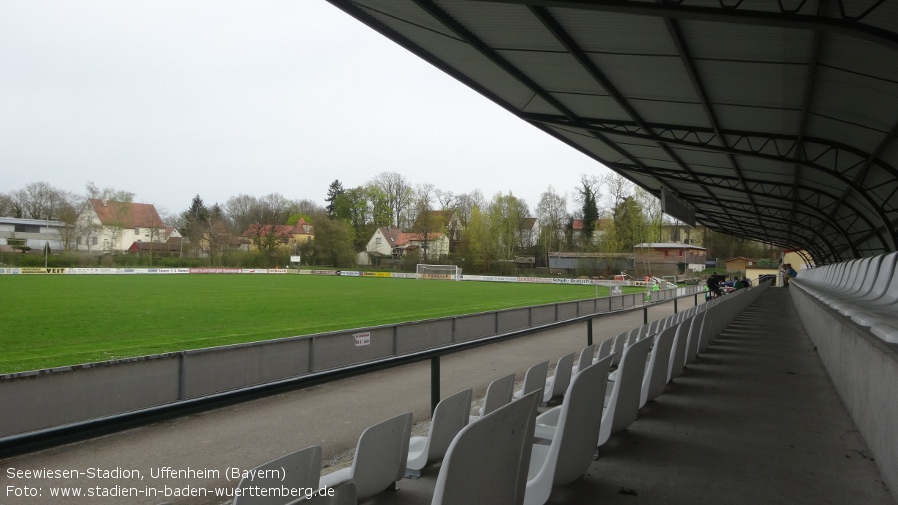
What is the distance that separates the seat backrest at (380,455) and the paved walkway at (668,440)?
18cm

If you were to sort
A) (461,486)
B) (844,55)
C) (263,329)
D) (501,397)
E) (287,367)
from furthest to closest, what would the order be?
(263,329) < (287,367) < (844,55) < (501,397) < (461,486)

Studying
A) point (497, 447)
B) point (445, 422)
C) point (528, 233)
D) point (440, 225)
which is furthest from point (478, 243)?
point (497, 447)

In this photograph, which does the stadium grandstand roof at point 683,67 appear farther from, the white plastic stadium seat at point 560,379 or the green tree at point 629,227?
the green tree at point 629,227

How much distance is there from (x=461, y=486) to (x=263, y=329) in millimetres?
20797

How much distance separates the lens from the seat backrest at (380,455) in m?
2.68

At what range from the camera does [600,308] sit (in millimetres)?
25312

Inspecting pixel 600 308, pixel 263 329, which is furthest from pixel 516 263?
pixel 263 329

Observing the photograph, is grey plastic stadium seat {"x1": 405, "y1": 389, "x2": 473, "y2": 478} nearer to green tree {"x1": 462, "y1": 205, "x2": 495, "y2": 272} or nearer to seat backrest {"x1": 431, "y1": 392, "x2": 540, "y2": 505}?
seat backrest {"x1": 431, "y1": 392, "x2": 540, "y2": 505}

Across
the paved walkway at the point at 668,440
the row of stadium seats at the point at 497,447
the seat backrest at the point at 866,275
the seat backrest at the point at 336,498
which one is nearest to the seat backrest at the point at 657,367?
the row of stadium seats at the point at 497,447

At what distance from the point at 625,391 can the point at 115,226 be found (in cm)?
8483

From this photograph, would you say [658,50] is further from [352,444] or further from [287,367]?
[287,367]

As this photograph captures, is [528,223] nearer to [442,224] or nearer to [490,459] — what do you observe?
[442,224]

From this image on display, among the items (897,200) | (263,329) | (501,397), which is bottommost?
(263,329)

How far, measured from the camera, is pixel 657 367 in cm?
418
